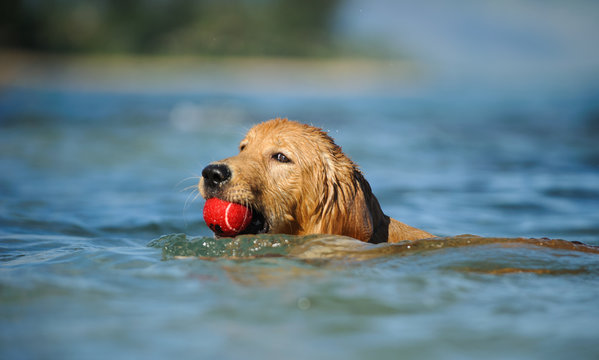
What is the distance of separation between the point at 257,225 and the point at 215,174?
23.6 inches

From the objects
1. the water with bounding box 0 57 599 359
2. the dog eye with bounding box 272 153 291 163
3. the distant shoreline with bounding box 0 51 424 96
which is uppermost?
the distant shoreline with bounding box 0 51 424 96

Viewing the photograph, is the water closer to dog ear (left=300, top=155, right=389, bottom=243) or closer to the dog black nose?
dog ear (left=300, top=155, right=389, bottom=243)

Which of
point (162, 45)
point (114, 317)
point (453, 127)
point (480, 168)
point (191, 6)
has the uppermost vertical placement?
point (191, 6)

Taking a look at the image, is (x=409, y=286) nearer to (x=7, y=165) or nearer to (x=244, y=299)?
(x=244, y=299)

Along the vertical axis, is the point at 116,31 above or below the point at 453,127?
above

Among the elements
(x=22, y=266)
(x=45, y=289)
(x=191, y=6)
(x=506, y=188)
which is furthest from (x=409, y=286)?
(x=191, y=6)

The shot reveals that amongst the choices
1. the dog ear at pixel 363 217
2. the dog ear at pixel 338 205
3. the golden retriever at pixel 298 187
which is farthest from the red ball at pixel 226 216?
the dog ear at pixel 363 217

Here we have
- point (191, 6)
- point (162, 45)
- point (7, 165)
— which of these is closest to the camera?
point (7, 165)

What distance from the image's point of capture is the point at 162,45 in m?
60.9

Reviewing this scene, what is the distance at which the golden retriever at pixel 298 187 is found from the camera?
5.26m

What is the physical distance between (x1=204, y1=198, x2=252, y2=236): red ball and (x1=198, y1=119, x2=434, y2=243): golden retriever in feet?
0.17

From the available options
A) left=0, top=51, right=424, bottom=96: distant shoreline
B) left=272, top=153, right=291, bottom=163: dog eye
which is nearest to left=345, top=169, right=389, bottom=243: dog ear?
left=272, top=153, right=291, bottom=163: dog eye

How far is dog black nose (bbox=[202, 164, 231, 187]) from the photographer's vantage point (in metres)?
5.17

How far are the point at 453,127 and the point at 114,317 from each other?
18795mm
